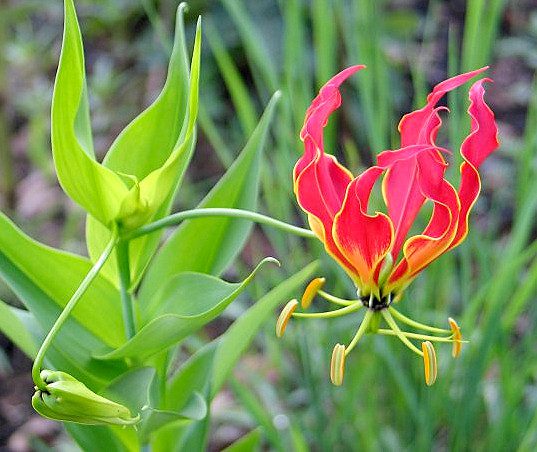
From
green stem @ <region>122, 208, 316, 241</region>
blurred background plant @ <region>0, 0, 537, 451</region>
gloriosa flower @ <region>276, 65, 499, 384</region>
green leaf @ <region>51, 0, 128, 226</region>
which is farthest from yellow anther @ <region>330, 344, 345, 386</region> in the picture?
blurred background plant @ <region>0, 0, 537, 451</region>

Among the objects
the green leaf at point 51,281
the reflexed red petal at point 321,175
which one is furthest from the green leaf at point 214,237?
the reflexed red petal at point 321,175

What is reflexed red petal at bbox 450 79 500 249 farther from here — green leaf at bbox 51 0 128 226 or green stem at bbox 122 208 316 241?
green leaf at bbox 51 0 128 226

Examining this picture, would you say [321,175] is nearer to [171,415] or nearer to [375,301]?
[375,301]

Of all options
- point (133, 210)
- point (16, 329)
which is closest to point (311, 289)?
point (133, 210)

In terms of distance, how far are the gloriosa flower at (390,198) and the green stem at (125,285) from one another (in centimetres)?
15

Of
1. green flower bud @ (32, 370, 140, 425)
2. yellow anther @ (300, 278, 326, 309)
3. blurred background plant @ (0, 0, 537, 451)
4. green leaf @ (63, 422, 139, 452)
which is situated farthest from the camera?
blurred background plant @ (0, 0, 537, 451)

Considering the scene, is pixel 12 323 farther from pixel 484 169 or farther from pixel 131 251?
pixel 484 169

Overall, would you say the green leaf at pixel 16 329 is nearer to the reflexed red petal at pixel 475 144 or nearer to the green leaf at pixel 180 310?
the green leaf at pixel 180 310

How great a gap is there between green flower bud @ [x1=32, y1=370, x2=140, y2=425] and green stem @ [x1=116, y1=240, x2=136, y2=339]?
5.7 inches

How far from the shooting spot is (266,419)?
4.08ft

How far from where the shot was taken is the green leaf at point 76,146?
77 cm

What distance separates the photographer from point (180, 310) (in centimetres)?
85

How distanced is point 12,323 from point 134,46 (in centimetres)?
176

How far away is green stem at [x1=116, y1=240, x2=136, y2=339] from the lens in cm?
83
